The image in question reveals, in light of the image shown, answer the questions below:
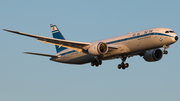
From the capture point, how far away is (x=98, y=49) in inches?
1654

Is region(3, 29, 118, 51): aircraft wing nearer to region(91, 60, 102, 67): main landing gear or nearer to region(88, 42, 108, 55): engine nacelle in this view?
region(88, 42, 108, 55): engine nacelle

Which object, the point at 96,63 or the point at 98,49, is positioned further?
the point at 96,63

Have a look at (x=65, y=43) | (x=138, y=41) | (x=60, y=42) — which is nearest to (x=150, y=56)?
(x=138, y=41)

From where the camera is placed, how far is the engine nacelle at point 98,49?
138 feet

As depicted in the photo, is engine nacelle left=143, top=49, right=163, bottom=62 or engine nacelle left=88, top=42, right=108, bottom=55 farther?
engine nacelle left=143, top=49, right=163, bottom=62

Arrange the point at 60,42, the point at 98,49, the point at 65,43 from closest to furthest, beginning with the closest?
the point at 98,49, the point at 60,42, the point at 65,43

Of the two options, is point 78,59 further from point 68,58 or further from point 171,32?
point 171,32

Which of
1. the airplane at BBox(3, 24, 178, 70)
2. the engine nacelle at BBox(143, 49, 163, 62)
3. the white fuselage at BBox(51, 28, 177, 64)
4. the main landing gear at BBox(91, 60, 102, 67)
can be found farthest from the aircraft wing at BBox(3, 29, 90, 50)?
the engine nacelle at BBox(143, 49, 163, 62)

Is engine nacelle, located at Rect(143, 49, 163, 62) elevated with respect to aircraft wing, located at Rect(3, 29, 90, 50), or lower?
lower

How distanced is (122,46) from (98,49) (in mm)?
3781

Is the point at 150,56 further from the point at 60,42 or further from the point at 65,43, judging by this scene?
the point at 60,42

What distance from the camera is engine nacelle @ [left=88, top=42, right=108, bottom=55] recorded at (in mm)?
42094

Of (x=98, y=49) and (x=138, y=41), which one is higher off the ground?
(x=138, y=41)

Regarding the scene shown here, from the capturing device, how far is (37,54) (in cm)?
4738
